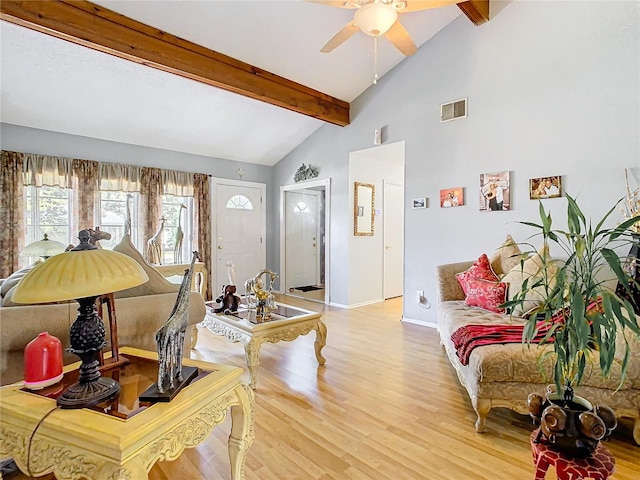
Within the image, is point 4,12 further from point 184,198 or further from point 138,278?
point 184,198

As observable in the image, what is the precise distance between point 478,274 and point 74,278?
10.2 ft

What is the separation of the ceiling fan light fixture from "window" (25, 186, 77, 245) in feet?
13.5

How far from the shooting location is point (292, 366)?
291 centimetres

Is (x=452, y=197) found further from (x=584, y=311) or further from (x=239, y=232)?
(x=239, y=232)

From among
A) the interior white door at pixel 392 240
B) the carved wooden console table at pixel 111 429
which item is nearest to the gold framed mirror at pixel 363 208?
the interior white door at pixel 392 240

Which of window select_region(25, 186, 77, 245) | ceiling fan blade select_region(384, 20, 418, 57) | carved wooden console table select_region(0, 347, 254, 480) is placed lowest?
carved wooden console table select_region(0, 347, 254, 480)

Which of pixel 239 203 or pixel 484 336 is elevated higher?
pixel 239 203

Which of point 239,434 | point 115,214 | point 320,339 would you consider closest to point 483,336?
point 320,339

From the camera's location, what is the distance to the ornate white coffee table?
8.23ft

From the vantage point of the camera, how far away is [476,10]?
345cm

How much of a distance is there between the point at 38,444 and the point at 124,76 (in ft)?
12.5

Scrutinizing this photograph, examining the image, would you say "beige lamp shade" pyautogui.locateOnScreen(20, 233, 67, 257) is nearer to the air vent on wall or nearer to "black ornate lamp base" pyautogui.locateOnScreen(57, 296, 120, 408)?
"black ornate lamp base" pyautogui.locateOnScreen(57, 296, 120, 408)

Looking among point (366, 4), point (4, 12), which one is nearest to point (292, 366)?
point (366, 4)

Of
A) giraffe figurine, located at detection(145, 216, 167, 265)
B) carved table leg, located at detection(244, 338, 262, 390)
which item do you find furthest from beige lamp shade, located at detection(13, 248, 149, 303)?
giraffe figurine, located at detection(145, 216, 167, 265)
